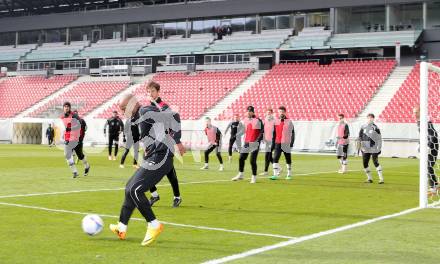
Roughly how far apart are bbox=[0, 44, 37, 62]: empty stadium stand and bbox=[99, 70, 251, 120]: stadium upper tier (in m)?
21.2

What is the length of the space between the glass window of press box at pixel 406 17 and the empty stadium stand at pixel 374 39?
1517mm

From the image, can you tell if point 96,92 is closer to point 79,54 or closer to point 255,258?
point 79,54

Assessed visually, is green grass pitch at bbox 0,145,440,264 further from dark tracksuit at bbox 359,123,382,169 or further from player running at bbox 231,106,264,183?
player running at bbox 231,106,264,183

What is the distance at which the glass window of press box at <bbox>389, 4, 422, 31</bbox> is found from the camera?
50.8 meters

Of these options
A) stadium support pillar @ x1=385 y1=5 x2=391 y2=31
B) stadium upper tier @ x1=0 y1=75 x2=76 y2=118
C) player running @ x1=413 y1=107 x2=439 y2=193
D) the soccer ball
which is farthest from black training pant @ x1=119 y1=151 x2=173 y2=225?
stadium upper tier @ x1=0 y1=75 x2=76 y2=118

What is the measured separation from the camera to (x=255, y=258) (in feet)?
24.0

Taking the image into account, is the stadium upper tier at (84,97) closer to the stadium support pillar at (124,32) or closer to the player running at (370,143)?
the stadium support pillar at (124,32)

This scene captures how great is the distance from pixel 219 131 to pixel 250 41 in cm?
3131

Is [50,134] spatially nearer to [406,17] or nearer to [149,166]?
[406,17]

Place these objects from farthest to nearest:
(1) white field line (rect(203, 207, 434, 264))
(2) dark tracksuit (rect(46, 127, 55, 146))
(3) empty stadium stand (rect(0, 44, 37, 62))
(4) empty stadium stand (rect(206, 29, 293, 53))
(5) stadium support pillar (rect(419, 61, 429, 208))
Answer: (3) empty stadium stand (rect(0, 44, 37, 62)), (4) empty stadium stand (rect(206, 29, 293, 53)), (2) dark tracksuit (rect(46, 127, 55, 146)), (5) stadium support pillar (rect(419, 61, 429, 208)), (1) white field line (rect(203, 207, 434, 264))

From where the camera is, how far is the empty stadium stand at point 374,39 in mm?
48438

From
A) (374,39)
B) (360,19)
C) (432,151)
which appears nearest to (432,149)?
(432,151)

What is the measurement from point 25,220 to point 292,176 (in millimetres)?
12551

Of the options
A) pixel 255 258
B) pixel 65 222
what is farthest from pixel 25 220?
pixel 255 258
